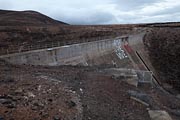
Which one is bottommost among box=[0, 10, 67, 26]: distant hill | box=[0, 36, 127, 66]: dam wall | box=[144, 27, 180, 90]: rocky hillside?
box=[144, 27, 180, 90]: rocky hillside

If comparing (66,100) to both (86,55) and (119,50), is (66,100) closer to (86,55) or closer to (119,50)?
(86,55)

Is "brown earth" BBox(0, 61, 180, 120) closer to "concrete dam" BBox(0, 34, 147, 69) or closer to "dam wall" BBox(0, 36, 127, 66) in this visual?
"dam wall" BBox(0, 36, 127, 66)

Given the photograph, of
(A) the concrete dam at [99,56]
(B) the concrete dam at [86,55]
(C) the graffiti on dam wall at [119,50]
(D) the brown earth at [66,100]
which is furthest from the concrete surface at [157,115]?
(C) the graffiti on dam wall at [119,50]

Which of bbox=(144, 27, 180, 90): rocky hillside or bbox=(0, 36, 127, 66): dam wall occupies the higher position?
bbox=(0, 36, 127, 66): dam wall

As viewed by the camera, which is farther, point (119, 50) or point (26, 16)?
point (26, 16)

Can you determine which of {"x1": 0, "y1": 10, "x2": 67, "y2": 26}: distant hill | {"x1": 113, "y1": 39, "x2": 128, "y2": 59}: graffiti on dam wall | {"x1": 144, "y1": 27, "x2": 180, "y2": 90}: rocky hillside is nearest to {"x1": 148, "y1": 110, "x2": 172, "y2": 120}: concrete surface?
{"x1": 113, "y1": 39, "x2": 128, "y2": 59}: graffiti on dam wall

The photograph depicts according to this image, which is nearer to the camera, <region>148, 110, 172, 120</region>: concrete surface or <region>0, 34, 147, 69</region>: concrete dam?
<region>148, 110, 172, 120</region>: concrete surface

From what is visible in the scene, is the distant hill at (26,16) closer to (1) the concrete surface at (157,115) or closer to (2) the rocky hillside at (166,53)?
(2) the rocky hillside at (166,53)

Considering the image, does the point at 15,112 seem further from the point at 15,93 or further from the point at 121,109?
the point at 121,109

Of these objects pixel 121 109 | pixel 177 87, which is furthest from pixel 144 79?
pixel 177 87

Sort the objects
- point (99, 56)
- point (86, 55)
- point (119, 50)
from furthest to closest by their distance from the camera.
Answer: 1. point (119, 50)
2. point (99, 56)
3. point (86, 55)

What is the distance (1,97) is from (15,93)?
2.37 feet

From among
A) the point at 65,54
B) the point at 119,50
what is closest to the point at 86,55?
the point at 65,54

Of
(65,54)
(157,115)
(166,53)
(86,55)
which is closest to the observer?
(157,115)
